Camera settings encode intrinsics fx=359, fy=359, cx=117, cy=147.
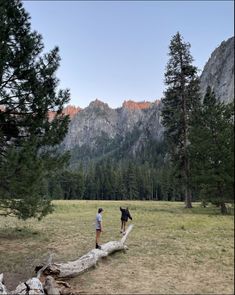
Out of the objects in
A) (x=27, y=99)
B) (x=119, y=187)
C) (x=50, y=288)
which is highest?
(x=27, y=99)

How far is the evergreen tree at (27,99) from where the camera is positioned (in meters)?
15.4

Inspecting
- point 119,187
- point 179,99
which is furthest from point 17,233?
point 119,187

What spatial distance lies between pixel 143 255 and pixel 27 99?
8.54 metres

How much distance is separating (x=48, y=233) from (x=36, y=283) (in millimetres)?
12110

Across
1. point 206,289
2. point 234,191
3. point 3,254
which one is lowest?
point 3,254

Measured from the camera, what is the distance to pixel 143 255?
1527cm

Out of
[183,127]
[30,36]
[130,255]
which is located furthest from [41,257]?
[183,127]

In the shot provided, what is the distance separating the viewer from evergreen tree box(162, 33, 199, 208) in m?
38.8

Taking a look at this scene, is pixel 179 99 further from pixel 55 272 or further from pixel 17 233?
pixel 55 272

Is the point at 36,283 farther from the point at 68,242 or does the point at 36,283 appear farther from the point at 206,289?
the point at 68,242

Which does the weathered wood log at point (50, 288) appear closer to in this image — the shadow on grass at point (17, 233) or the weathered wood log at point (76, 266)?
the weathered wood log at point (76, 266)

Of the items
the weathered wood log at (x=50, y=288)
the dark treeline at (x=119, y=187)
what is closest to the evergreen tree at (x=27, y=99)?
the weathered wood log at (x=50, y=288)

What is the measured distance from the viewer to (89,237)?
20391 mm

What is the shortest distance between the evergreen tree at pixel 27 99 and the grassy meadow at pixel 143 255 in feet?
8.58
